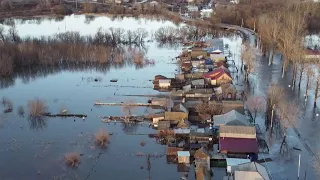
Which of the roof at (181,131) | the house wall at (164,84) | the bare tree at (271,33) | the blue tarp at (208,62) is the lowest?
the roof at (181,131)

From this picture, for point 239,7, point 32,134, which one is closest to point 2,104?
point 32,134

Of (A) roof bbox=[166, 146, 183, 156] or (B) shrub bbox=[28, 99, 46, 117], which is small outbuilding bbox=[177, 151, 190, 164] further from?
(B) shrub bbox=[28, 99, 46, 117]

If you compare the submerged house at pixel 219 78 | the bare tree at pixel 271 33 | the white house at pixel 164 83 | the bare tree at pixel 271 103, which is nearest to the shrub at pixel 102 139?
the bare tree at pixel 271 103

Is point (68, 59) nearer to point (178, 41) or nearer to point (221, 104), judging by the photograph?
point (178, 41)

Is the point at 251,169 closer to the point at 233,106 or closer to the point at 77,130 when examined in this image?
the point at 233,106

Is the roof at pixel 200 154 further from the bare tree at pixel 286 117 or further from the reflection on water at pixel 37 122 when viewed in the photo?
the reflection on water at pixel 37 122

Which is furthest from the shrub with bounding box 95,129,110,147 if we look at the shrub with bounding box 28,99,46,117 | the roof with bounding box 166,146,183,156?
the shrub with bounding box 28,99,46,117
